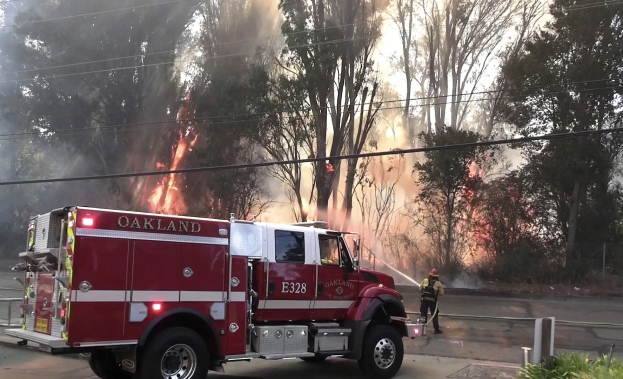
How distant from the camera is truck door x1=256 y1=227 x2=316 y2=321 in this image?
8.27 meters

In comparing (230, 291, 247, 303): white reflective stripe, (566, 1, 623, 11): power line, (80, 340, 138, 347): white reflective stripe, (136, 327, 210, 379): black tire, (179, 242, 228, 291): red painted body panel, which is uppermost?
(566, 1, 623, 11): power line

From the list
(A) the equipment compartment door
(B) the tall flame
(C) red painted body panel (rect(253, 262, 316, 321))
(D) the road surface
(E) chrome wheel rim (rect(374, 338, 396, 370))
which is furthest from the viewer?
(B) the tall flame

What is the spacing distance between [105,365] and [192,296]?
1713 mm

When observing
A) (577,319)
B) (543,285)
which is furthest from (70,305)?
(543,285)

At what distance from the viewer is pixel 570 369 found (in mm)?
5703

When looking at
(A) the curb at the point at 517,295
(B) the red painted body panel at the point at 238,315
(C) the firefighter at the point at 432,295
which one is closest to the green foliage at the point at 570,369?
(B) the red painted body panel at the point at 238,315

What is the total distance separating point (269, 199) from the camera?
29.9 metres

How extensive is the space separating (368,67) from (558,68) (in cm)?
819

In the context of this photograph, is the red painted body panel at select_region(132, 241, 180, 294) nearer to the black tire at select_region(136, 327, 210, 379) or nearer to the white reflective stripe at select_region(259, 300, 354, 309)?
the black tire at select_region(136, 327, 210, 379)

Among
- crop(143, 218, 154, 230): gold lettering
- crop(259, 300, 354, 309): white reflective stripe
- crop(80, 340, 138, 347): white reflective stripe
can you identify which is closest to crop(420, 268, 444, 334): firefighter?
crop(259, 300, 354, 309): white reflective stripe

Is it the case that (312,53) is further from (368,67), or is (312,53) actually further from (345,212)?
(345,212)

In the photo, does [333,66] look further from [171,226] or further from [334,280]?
[171,226]

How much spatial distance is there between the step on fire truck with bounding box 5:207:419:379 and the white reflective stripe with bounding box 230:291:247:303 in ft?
0.07

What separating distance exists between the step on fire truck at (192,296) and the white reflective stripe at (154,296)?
0.01 m
